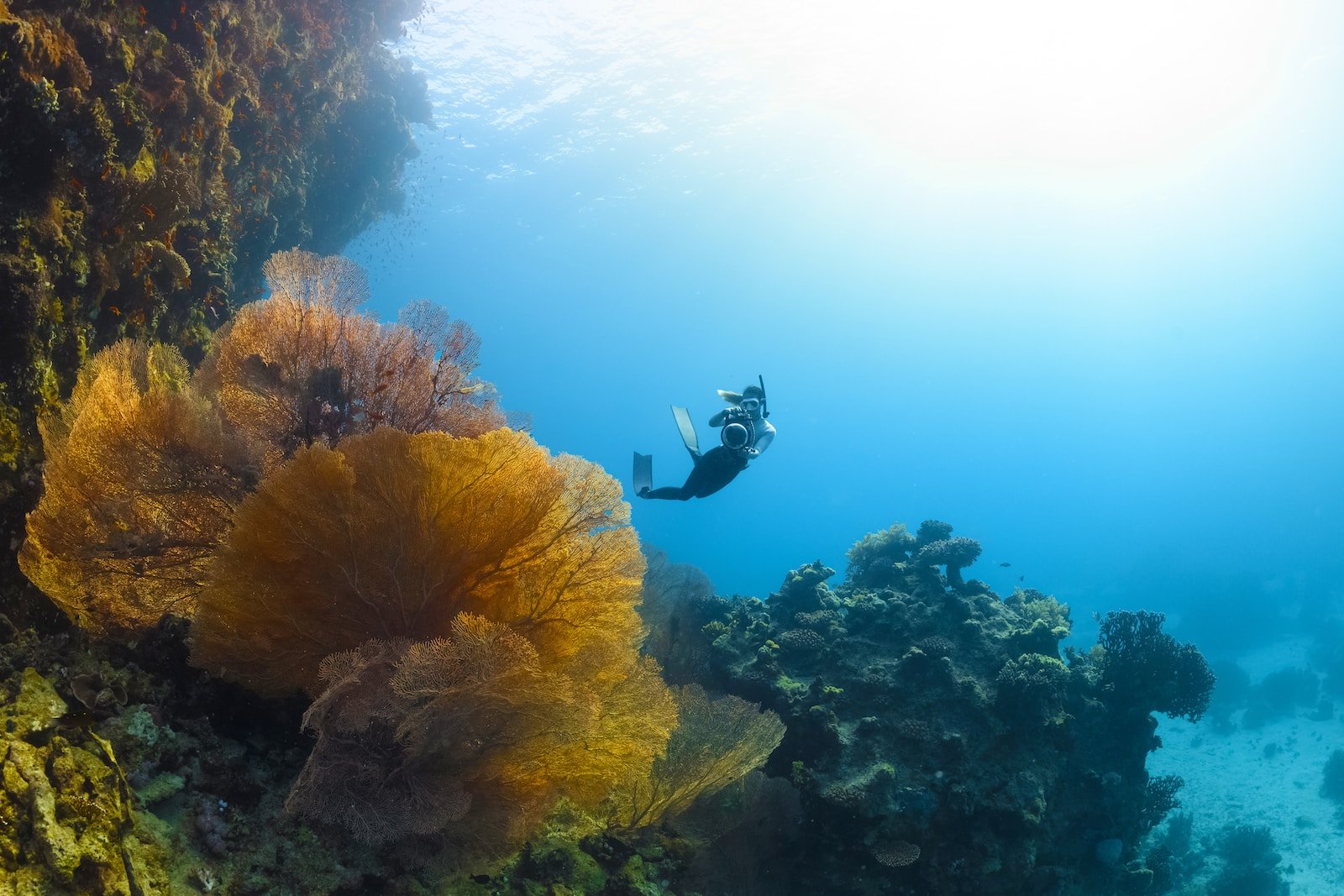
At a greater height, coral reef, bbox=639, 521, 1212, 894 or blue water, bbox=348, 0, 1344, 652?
blue water, bbox=348, 0, 1344, 652

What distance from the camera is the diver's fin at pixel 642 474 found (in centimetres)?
963

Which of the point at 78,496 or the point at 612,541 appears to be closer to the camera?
the point at 78,496

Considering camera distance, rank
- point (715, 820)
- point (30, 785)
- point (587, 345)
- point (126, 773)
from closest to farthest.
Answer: point (30, 785) → point (126, 773) → point (715, 820) → point (587, 345)

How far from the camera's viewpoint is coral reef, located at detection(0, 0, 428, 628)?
14.8ft

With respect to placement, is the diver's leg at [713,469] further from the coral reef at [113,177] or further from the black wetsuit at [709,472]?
the coral reef at [113,177]

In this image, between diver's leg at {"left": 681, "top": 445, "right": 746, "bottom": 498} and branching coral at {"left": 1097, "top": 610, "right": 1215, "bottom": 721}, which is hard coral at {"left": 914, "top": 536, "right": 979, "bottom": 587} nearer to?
branching coral at {"left": 1097, "top": 610, "right": 1215, "bottom": 721}

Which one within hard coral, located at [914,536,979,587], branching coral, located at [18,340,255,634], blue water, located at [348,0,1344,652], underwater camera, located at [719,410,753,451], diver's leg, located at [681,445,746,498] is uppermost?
blue water, located at [348,0,1344,652]

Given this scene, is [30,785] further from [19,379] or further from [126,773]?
[19,379]

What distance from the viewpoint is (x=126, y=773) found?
317cm

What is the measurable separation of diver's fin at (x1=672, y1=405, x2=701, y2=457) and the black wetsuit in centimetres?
11

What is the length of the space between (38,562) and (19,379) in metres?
1.68

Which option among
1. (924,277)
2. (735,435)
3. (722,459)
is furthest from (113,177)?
(924,277)

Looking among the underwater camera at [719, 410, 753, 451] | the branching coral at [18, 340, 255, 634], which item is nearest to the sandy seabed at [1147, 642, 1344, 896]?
the underwater camera at [719, 410, 753, 451]

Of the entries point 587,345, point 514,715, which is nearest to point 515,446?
point 514,715
